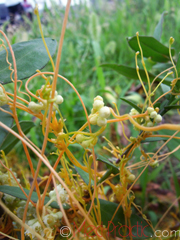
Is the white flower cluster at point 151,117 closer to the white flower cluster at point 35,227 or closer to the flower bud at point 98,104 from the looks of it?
the flower bud at point 98,104

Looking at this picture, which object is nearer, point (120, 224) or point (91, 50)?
point (120, 224)

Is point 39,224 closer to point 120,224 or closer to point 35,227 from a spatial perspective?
point 35,227

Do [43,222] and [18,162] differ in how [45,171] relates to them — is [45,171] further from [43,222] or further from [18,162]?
[43,222]

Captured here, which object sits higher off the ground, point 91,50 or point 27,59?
point 27,59

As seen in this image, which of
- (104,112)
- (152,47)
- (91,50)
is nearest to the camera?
(104,112)

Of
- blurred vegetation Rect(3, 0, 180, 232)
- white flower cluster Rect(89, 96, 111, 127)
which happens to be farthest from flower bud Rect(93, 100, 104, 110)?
blurred vegetation Rect(3, 0, 180, 232)

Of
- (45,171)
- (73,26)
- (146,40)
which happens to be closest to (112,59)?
(73,26)

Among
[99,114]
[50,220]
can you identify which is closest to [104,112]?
[99,114]
